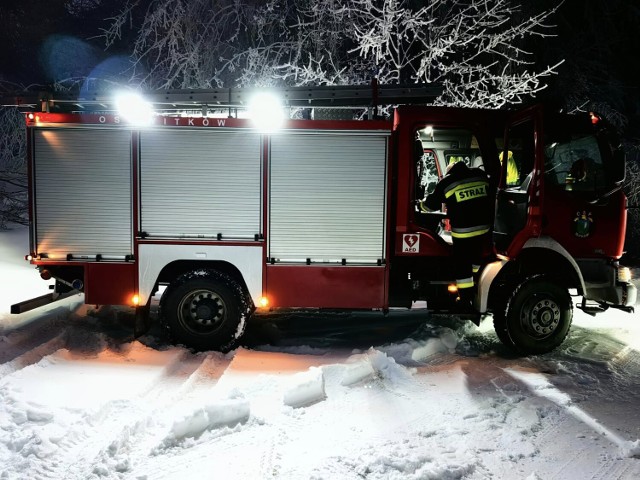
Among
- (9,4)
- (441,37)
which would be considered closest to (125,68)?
(9,4)

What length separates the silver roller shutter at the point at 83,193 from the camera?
5.88 metres

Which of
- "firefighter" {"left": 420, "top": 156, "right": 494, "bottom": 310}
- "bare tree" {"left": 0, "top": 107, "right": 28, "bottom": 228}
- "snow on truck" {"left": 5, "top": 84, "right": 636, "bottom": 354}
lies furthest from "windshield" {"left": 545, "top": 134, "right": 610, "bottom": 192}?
"bare tree" {"left": 0, "top": 107, "right": 28, "bottom": 228}

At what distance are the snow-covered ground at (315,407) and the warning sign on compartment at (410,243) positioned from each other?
3.32 ft

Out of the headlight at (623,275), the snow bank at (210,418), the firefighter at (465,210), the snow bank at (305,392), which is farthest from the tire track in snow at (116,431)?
the headlight at (623,275)

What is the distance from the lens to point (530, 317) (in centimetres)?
589

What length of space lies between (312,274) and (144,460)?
2779 mm

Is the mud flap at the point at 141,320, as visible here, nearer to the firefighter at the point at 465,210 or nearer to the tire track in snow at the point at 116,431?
the tire track in snow at the point at 116,431

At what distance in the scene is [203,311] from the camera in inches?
234

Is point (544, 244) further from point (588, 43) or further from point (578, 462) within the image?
point (588, 43)

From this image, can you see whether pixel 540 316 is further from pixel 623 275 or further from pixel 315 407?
pixel 315 407

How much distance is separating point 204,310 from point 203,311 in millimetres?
17

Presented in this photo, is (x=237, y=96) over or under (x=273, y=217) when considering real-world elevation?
over

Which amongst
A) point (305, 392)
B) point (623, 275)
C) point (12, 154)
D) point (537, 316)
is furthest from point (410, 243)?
point (12, 154)

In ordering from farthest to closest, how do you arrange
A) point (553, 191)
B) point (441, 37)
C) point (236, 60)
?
point (236, 60), point (441, 37), point (553, 191)
